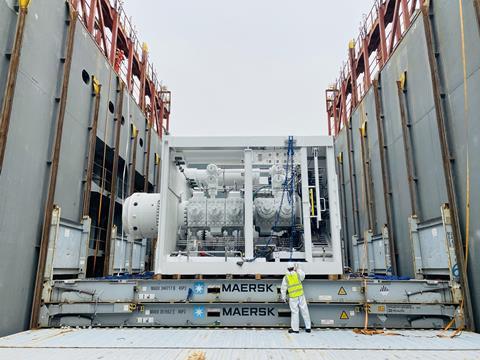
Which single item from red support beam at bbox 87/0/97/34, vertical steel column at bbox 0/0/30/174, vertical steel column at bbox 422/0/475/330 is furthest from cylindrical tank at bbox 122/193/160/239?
vertical steel column at bbox 422/0/475/330

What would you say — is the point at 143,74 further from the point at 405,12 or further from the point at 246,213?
the point at 246,213

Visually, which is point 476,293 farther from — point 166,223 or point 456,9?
point 166,223

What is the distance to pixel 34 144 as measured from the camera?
21.6 ft

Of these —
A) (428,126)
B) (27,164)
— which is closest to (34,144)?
(27,164)

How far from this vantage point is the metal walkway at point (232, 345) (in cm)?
448

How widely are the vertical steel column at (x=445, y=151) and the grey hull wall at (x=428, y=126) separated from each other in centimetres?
9

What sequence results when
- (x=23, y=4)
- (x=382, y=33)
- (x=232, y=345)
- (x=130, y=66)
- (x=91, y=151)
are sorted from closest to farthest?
1. (x=232, y=345)
2. (x=23, y=4)
3. (x=91, y=151)
4. (x=382, y=33)
5. (x=130, y=66)

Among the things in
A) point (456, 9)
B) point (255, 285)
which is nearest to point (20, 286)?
point (255, 285)

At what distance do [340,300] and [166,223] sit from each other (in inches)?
144

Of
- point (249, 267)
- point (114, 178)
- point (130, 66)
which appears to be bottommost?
point (249, 267)

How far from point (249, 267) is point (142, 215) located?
303 cm

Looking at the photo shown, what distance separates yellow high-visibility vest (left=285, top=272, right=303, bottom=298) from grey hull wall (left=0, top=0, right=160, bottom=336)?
4.90 meters

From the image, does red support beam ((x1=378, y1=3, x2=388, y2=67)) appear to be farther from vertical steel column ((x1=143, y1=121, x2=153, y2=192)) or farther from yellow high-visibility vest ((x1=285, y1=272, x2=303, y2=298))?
vertical steel column ((x1=143, y1=121, x2=153, y2=192))

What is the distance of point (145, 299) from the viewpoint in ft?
20.8
